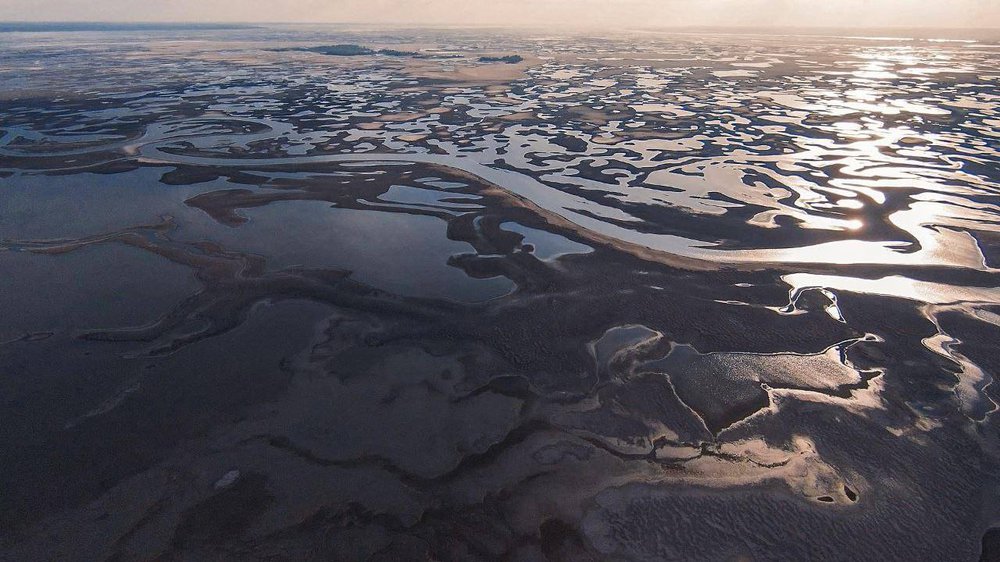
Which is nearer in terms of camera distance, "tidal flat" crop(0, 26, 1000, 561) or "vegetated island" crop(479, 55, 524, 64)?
"tidal flat" crop(0, 26, 1000, 561)

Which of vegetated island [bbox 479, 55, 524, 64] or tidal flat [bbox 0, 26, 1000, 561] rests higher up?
vegetated island [bbox 479, 55, 524, 64]

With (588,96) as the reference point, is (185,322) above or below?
below

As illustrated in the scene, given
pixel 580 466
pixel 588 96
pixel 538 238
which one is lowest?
pixel 580 466

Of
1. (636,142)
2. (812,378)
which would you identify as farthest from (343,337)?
(636,142)

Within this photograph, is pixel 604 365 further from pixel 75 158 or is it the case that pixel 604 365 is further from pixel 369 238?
pixel 75 158

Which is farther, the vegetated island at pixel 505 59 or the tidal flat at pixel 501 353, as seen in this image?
the vegetated island at pixel 505 59

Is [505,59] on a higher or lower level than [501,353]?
higher

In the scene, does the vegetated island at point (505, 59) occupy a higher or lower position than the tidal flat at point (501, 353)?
higher

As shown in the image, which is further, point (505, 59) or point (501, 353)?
point (505, 59)
